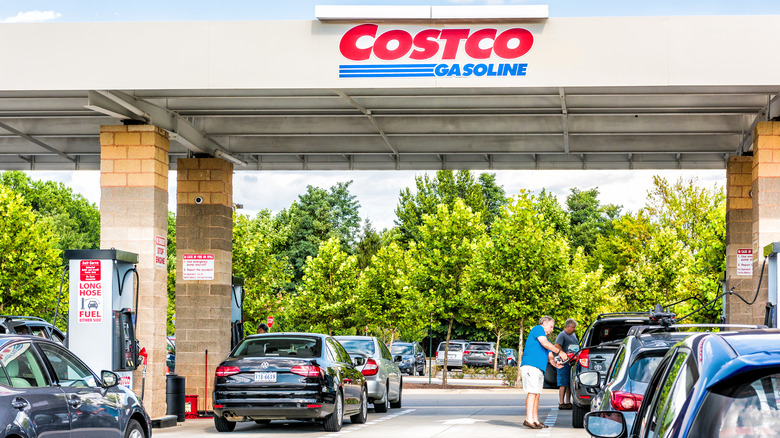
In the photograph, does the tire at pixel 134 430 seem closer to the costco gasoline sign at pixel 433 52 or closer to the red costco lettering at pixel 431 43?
the costco gasoline sign at pixel 433 52

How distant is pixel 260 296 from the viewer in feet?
172

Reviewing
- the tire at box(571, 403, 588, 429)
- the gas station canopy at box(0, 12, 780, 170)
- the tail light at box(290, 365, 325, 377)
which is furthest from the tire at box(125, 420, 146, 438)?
the tire at box(571, 403, 588, 429)

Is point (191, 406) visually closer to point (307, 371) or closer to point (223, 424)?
point (223, 424)

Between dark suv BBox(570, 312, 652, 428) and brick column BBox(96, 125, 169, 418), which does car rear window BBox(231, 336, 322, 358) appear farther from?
dark suv BBox(570, 312, 652, 428)

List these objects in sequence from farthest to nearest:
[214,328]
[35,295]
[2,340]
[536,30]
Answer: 1. [35,295]
2. [214,328]
3. [536,30]
4. [2,340]

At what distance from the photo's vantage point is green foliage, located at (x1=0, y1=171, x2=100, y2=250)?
7456 centimetres

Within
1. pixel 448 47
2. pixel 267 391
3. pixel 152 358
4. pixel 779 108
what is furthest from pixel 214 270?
pixel 779 108

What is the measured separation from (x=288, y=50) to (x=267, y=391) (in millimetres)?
5092

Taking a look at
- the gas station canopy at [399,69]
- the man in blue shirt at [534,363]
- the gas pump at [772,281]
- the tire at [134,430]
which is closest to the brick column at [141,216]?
the gas station canopy at [399,69]

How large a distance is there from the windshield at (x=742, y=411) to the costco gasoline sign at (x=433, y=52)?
12.8 metres

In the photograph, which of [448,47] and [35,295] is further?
[35,295]

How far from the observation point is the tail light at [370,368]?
2055 cm

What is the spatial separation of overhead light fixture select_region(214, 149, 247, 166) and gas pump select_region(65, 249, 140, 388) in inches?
240

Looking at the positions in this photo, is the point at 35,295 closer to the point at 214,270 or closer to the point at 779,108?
the point at 214,270
